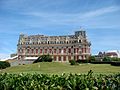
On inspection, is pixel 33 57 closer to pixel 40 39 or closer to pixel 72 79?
pixel 40 39

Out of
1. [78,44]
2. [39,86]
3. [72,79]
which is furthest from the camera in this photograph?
[78,44]

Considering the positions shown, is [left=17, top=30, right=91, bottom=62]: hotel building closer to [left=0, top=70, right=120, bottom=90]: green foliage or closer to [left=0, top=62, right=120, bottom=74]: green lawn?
[left=0, top=62, right=120, bottom=74]: green lawn

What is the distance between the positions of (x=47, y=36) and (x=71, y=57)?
1689cm

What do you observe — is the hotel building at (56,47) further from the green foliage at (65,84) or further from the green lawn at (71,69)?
the green foliage at (65,84)

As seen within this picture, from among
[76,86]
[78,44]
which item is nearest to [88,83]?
[76,86]

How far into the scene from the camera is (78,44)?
112812mm

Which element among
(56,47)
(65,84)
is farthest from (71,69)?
(56,47)

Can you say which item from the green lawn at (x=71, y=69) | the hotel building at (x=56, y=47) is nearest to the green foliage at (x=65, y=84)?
the green lawn at (x=71, y=69)

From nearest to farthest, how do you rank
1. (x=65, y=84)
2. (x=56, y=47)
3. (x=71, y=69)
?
(x=65, y=84)
(x=71, y=69)
(x=56, y=47)

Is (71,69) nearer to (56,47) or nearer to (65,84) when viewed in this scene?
(65,84)

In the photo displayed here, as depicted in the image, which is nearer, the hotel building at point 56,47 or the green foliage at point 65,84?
the green foliage at point 65,84

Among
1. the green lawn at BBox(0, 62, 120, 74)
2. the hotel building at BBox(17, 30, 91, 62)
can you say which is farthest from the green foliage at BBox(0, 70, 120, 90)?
the hotel building at BBox(17, 30, 91, 62)

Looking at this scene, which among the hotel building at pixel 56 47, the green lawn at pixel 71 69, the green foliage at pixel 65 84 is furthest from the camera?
the hotel building at pixel 56 47

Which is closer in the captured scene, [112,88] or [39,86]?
[39,86]
